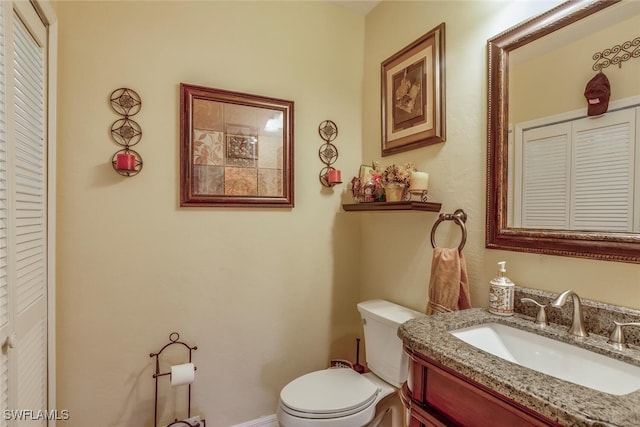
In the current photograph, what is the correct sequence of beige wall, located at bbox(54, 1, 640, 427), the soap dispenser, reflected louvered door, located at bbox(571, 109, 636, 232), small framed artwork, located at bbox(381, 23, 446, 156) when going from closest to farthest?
1. reflected louvered door, located at bbox(571, 109, 636, 232)
2. the soap dispenser
3. beige wall, located at bbox(54, 1, 640, 427)
4. small framed artwork, located at bbox(381, 23, 446, 156)

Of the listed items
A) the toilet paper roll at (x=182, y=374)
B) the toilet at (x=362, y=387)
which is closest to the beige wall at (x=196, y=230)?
the toilet paper roll at (x=182, y=374)

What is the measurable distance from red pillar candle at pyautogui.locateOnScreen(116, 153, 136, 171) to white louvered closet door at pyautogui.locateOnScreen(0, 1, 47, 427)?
10.4 inches

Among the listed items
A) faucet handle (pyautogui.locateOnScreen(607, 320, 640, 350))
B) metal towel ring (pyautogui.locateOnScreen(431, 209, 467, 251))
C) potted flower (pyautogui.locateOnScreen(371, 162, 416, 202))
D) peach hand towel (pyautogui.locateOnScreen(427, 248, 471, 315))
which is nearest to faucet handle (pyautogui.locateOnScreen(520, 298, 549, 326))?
faucet handle (pyautogui.locateOnScreen(607, 320, 640, 350))

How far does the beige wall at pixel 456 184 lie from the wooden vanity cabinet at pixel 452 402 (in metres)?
0.59

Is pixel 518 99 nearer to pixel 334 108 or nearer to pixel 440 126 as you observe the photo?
pixel 440 126

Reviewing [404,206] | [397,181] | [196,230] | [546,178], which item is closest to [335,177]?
[397,181]

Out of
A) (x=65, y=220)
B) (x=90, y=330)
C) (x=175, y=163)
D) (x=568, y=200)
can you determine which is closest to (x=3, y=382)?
(x=90, y=330)

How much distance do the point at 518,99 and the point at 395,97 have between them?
2.50ft

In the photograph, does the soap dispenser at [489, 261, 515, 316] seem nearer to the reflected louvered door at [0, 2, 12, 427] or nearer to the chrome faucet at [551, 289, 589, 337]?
the chrome faucet at [551, 289, 589, 337]

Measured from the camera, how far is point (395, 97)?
1880 mm

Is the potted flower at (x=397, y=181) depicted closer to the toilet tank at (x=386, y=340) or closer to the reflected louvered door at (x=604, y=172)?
the toilet tank at (x=386, y=340)

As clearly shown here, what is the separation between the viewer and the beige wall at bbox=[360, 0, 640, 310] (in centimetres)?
109

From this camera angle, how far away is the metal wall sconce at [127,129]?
5.02ft

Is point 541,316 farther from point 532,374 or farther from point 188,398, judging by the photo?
point 188,398
